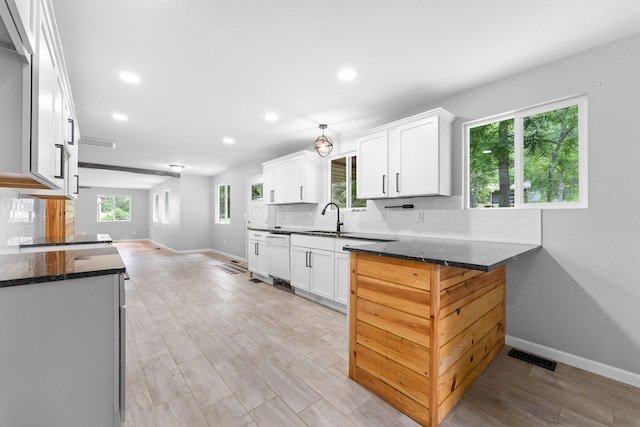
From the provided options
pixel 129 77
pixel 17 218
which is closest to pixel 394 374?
pixel 17 218

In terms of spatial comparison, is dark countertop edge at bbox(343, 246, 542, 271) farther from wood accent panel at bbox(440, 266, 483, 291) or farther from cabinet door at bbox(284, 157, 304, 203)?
cabinet door at bbox(284, 157, 304, 203)

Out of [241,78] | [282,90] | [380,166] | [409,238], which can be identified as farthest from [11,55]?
[409,238]

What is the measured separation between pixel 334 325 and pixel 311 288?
32.2 inches

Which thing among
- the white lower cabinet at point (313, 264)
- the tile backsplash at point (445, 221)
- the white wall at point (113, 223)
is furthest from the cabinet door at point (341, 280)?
the white wall at point (113, 223)

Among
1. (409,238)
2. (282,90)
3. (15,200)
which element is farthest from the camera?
(409,238)

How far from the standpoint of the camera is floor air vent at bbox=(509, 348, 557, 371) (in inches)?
84.9

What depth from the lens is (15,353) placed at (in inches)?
46.5

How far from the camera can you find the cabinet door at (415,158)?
9.08ft

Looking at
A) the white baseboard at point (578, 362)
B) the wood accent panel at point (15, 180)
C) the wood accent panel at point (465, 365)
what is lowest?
the white baseboard at point (578, 362)

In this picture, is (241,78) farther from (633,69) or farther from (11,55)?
(633,69)

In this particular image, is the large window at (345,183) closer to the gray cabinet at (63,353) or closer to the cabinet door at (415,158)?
the cabinet door at (415,158)

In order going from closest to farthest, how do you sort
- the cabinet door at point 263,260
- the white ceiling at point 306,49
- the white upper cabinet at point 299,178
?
the white ceiling at point 306,49, the white upper cabinet at point 299,178, the cabinet door at point 263,260

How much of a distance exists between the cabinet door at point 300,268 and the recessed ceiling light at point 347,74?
7.21 ft

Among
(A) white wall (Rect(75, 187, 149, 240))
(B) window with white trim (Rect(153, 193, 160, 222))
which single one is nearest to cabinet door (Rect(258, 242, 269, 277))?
(B) window with white trim (Rect(153, 193, 160, 222))
